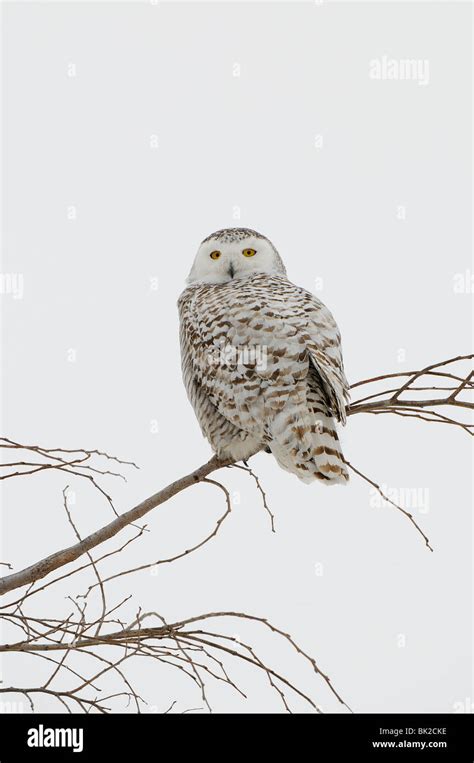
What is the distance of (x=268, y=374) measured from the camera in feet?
10.4

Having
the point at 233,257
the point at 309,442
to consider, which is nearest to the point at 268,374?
the point at 309,442

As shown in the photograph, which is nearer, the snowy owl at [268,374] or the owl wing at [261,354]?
the snowy owl at [268,374]

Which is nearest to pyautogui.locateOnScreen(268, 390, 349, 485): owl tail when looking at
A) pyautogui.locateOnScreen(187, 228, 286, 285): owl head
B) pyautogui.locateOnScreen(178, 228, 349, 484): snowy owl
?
pyautogui.locateOnScreen(178, 228, 349, 484): snowy owl

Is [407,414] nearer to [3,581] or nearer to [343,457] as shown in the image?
[343,457]

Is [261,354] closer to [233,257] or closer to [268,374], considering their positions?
[268,374]

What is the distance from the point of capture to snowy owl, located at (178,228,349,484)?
9.81ft

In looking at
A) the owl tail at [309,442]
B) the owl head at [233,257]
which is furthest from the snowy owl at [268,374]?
the owl head at [233,257]

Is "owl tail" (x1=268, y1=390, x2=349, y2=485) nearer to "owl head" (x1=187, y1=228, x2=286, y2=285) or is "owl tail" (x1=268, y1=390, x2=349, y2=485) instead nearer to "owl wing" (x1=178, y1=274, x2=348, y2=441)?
"owl wing" (x1=178, y1=274, x2=348, y2=441)

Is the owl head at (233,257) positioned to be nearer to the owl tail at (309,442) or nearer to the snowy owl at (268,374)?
the snowy owl at (268,374)

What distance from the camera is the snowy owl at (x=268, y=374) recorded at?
2.99 m

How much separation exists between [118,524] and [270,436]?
93 cm

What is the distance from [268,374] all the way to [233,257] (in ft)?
4.35
